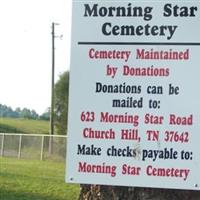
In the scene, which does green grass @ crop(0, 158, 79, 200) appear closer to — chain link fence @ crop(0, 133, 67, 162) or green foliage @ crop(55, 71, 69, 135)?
chain link fence @ crop(0, 133, 67, 162)

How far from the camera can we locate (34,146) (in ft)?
134

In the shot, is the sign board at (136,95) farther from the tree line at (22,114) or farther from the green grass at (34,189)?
the tree line at (22,114)

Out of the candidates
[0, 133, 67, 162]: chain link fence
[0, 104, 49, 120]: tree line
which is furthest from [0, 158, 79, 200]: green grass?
[0, 104, 49, 120]: tree line

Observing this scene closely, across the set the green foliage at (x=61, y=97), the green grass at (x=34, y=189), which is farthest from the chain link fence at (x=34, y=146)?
the green grass at (x=34, y=189)

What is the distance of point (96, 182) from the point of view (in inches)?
163

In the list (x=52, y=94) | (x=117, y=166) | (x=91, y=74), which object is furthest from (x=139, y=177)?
(x=52, y=94)

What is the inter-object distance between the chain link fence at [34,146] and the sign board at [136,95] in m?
33.5

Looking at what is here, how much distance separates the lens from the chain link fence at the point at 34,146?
38.8 metres

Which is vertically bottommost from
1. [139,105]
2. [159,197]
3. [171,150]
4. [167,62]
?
[159,197]

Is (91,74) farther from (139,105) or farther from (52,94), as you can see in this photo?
(52,94)

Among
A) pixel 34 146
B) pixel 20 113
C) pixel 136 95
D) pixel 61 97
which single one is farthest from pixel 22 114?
pixel 136 95

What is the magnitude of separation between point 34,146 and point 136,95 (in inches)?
1459

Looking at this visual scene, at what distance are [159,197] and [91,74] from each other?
0.86 meters

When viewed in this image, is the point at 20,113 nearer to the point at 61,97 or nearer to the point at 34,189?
the point at 61,97
